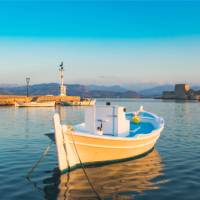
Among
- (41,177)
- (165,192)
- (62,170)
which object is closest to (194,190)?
(165,192)

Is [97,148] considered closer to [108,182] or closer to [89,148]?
[89,148]

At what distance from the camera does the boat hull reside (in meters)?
14.9

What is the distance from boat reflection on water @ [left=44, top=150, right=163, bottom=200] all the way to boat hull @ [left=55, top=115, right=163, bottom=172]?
0.45 meters

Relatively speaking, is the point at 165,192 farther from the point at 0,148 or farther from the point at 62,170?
the point at 0,148

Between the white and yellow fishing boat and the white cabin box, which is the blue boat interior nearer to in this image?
the white and yellow fishing boat

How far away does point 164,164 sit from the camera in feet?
60.2

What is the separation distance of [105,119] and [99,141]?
3.61 metres

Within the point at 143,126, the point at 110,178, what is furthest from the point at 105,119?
the point at 143,126

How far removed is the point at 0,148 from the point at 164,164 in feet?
40.2

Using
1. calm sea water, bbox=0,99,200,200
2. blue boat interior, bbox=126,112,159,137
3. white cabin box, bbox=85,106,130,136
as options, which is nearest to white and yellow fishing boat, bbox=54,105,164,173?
white cabin box, bbox=85,106,130,136

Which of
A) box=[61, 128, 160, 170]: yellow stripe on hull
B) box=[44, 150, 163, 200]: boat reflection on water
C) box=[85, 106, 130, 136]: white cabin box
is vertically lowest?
box=[44, 150, 163, 200]: boat reflection on water

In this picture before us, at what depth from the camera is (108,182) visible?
1438 centimetres

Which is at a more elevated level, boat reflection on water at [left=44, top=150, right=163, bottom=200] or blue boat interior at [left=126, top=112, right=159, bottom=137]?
blue boat interior at [left=126, top=112, right=159, bottom=137]

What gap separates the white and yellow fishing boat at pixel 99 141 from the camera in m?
14.9
